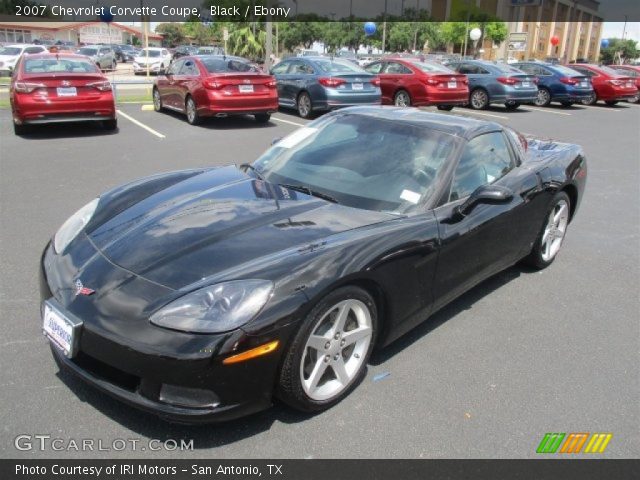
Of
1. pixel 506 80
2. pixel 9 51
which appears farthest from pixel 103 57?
pixel 506 80

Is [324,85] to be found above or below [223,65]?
below

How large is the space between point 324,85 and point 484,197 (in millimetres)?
10210

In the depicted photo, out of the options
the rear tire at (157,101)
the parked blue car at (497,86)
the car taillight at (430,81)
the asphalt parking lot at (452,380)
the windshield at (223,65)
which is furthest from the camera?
the parked blue car at (497,86)

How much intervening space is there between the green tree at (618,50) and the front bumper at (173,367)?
147 meters

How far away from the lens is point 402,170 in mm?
3580

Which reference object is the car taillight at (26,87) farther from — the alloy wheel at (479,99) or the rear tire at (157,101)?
the alloy wheel at (479,99)

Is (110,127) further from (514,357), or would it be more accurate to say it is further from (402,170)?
(514,357)

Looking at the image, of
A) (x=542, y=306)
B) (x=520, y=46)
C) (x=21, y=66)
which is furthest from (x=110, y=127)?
(x=520, y=46)

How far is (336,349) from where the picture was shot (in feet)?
9.19

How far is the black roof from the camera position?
152 inches

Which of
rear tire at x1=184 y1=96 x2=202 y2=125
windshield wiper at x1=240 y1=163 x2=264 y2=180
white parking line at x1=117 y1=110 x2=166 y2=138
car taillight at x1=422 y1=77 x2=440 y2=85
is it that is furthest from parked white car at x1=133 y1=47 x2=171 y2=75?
windshield wiper at x1=240 y1=163 x2=264 y2=180

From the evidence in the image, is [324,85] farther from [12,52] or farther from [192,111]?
[12,52]

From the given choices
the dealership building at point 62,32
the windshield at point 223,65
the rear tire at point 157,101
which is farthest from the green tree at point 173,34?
the windshield at point 223,65

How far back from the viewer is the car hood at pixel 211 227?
8.75 feet
